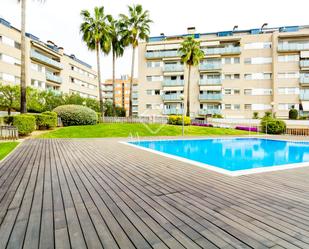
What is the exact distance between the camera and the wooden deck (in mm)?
2510

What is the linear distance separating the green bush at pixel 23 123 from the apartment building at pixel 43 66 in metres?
20.5

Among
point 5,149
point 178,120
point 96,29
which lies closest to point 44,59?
point 96,29

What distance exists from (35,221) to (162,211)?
2.01 m

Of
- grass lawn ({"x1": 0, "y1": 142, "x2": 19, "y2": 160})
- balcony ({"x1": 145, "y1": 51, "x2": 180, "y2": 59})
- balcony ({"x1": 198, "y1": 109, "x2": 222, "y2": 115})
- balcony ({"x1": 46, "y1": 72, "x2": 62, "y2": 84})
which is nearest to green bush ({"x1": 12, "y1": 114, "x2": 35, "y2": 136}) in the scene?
grass lawn ({"x1": 0, "y1": 142, "x2": 19, "y2": 160})

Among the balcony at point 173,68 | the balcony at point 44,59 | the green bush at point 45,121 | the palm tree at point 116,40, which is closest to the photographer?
the green bush at point 45,121

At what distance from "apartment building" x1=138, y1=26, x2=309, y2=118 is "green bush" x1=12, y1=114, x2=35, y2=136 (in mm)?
24229

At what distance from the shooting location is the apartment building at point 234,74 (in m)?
35.1

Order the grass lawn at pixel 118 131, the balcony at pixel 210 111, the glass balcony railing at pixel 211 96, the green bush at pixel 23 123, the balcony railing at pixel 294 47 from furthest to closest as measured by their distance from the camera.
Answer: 1. the glass balcony railing at pixel 211 96
2. the balcony at pixel 210 111
3. the balcony railing at pixel 294 47
4. the grass lawn at pixel 118 131
5. the green bush at pixel 23 123

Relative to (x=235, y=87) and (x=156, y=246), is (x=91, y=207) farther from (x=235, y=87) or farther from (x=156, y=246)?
(x=235, y=87)

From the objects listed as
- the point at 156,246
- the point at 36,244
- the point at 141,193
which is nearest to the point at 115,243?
the point at 156,246

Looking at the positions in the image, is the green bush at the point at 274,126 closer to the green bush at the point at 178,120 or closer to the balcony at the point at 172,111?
the green bush at the point at 178,120

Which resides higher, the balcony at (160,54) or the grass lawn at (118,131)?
the balcony at (160,54)

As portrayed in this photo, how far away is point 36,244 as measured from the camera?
2.38 m

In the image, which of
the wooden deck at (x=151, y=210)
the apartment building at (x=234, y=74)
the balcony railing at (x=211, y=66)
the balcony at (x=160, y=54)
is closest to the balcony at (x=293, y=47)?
the apartment building at (x=234, y=74)
